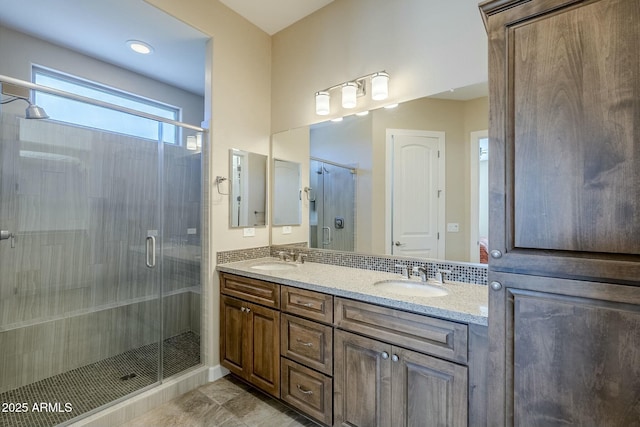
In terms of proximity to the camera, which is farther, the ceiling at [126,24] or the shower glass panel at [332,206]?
the shower glass panel at [332,206]

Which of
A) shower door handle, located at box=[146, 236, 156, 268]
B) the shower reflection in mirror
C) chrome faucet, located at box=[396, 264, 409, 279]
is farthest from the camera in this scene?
the shower reflection in mirror

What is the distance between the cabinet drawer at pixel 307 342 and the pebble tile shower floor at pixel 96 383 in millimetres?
1001

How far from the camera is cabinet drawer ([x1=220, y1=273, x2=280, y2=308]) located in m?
1.95

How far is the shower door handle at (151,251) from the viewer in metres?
2.21

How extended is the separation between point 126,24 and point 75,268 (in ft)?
6.18

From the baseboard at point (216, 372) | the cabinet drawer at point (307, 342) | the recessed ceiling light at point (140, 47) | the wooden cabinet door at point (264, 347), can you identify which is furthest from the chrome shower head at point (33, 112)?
the baseboard at point (216, 372)

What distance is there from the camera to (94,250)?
81.4 inches

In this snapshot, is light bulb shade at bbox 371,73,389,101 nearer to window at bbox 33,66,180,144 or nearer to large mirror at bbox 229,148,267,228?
large mirror at bbox 229,148,267,228

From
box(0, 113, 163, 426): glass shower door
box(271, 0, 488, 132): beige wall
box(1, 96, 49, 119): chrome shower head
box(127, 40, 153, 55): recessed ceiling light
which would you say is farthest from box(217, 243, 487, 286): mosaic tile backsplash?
box(127, 40, 153, 55): recessed ceiling light

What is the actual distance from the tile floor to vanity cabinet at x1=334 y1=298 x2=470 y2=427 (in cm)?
48

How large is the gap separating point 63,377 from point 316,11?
339 cm

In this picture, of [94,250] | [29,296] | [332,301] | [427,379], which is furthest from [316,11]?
[29,296]

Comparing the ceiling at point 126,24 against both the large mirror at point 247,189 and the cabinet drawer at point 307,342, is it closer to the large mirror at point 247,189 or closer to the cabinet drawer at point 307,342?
the large mirror at point 247,189

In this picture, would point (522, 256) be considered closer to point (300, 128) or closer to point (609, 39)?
point (609, 39)
